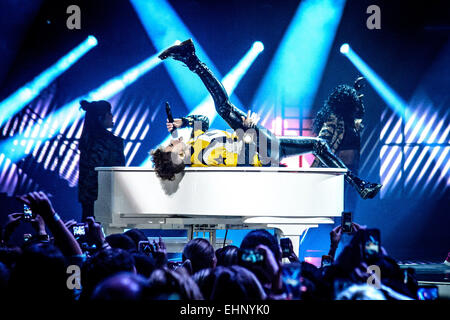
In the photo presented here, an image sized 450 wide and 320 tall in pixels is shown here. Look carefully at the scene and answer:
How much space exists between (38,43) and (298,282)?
7584 mm

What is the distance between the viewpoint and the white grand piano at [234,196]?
400cm

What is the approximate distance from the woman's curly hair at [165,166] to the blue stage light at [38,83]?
4.54 m

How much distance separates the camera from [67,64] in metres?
7.84

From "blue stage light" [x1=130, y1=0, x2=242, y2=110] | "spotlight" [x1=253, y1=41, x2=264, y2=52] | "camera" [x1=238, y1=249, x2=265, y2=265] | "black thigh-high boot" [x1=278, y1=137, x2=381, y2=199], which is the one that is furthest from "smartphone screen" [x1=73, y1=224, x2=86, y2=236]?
"spotlight" [x1=253, y1=41, x2=264, y2=52]

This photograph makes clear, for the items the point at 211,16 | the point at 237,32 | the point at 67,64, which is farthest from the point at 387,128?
the point at 67,64

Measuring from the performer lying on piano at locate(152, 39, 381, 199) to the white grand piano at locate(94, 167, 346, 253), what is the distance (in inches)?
13.5

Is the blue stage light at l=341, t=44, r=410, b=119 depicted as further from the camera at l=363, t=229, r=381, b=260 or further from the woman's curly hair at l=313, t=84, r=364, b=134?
the camera at l=363, t=229, r=381, b=260

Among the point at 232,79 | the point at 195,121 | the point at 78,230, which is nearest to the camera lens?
the point at 78,230

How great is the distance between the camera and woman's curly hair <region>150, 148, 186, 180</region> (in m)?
4.00

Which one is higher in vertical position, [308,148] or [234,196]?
[308,148]

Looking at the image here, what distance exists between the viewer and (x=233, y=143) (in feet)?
14.8

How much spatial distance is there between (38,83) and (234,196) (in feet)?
17.7

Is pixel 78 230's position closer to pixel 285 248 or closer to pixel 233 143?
pixel 285 248

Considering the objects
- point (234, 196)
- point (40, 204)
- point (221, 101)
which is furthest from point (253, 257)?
point (221, 101)
